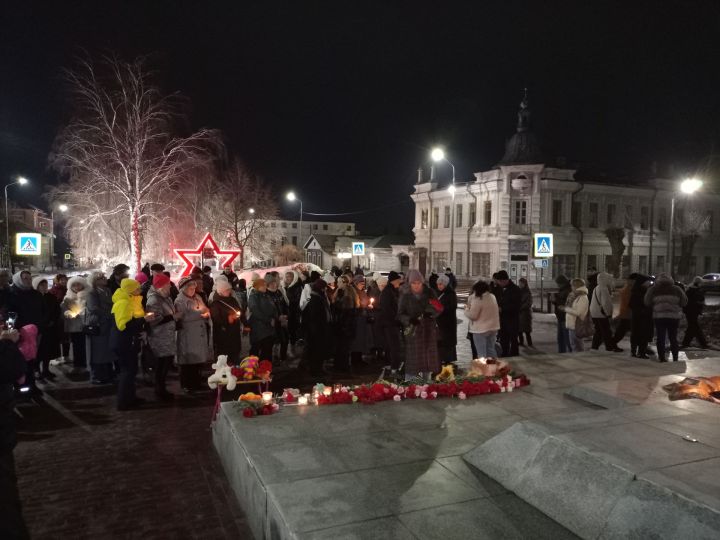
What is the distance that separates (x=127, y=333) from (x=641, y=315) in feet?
33.5

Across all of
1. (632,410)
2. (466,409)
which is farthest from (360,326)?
(632,410)

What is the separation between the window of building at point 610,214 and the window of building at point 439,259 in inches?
548

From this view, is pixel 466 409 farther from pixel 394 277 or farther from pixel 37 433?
pixel 37 433

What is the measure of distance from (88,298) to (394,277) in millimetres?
5643

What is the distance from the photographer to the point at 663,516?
11.8 feet

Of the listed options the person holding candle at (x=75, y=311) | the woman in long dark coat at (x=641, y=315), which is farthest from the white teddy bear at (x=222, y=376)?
the woman in long dark coat at (x=641, y=315)

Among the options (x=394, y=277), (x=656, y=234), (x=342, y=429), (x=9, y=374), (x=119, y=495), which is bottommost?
(x=119, y=495)

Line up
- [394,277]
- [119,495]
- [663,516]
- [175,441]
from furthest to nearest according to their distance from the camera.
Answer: [394,277] < [175,441] < [119,495] < [663,516]

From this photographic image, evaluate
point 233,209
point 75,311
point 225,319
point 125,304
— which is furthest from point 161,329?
point 233,209

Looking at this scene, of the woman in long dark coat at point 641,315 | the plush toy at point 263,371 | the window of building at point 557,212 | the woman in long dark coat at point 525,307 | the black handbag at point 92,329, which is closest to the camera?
the plush toy at point 263,371

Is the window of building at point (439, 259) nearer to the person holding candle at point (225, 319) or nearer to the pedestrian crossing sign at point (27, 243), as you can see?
the pedestrian crossing sign at point (27, 243)

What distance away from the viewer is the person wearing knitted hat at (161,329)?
8641 millimetres

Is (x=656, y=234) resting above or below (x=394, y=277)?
above

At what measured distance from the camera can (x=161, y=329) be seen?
870 centimetres
